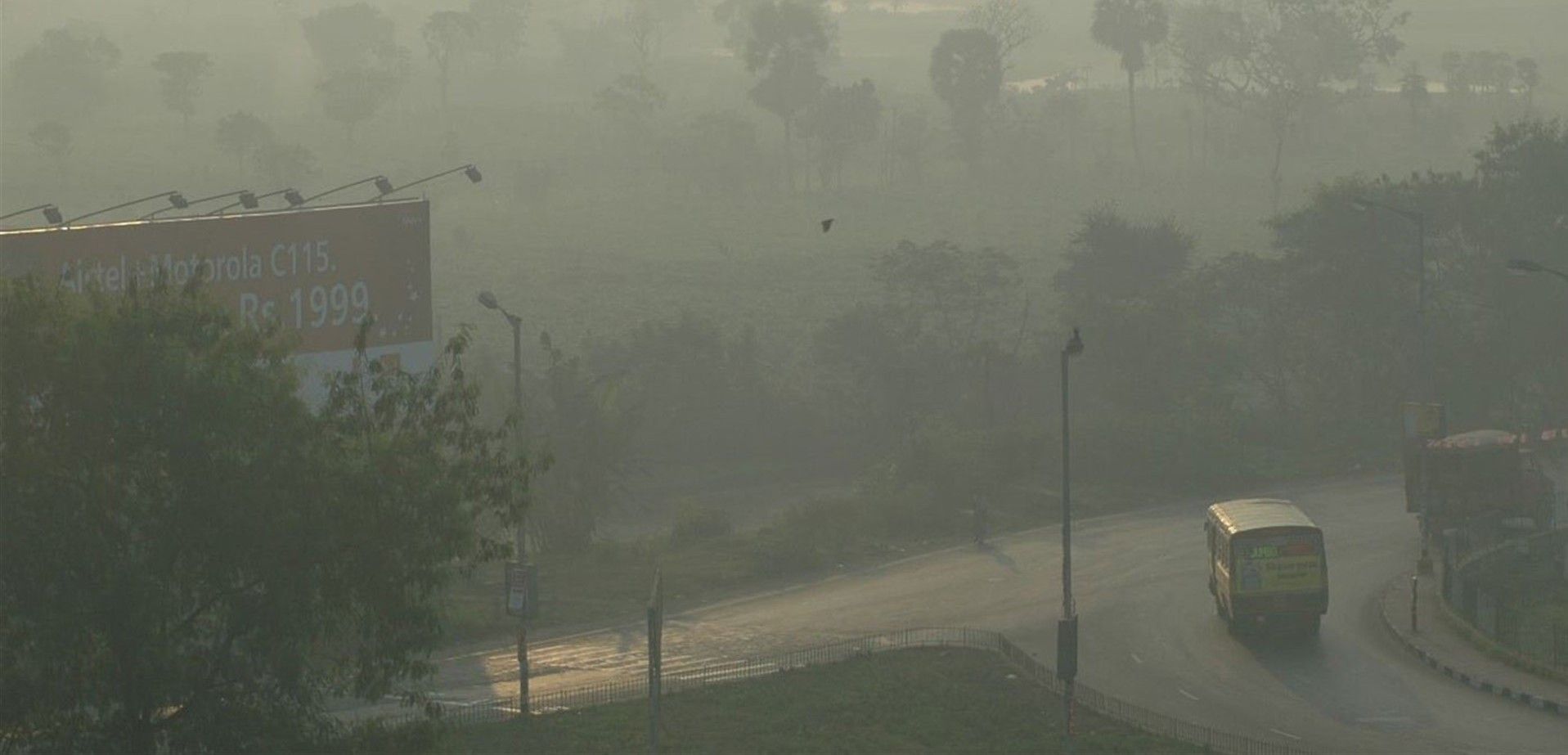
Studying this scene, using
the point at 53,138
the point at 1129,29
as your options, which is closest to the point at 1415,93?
the point at 1129,29

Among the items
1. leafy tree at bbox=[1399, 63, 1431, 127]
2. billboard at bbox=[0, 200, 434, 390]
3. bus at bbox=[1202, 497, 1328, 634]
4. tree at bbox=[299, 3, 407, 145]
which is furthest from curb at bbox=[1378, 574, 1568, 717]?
tree at bbox=[299, 3, 407, 145]

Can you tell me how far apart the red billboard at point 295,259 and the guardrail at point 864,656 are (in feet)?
31.5

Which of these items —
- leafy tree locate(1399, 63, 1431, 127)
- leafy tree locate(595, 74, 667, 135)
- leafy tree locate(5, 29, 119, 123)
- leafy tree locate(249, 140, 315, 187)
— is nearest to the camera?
leafy tree locate(249, 140, 315, 187)

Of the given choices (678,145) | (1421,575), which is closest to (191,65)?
(678,145)

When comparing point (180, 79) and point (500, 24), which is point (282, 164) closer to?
point (180, 79)

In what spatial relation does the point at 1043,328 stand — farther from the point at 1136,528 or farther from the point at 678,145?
the point at 678,145

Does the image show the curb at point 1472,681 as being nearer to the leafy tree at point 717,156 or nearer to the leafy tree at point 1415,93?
the leafy tree at point 717,156

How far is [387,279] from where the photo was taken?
3775cm

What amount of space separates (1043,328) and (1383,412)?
59.5 ft

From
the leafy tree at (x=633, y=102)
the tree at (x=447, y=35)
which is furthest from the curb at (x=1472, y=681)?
the tree at (x=447, y=35)

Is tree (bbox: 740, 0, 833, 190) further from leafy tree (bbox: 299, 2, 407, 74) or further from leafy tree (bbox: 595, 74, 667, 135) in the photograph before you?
leafy tree (bbox: 299, 2, 407, 74)

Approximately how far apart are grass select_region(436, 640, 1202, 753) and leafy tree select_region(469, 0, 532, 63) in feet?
469

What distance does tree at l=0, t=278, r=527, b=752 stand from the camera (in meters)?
16.3

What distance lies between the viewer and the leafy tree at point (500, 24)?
168m
